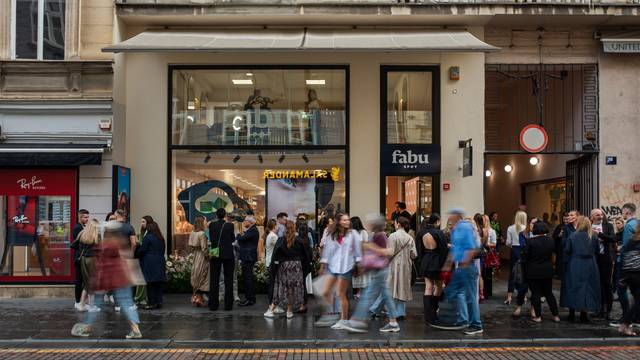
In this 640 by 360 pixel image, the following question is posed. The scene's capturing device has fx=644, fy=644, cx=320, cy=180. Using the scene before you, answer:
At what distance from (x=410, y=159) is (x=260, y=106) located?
3652 mm

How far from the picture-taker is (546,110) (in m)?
16.2

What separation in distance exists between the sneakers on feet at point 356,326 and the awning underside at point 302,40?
5274 mm

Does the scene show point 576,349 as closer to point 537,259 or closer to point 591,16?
point 537,259

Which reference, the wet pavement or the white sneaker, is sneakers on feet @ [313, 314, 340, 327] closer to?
the wet pavement

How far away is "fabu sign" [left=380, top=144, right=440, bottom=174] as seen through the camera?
14.6m

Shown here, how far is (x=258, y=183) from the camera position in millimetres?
14781

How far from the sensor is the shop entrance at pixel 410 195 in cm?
1467

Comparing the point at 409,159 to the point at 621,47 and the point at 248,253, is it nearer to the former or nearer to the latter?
the point at 248,253

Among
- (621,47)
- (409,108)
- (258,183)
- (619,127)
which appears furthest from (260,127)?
(621,47)

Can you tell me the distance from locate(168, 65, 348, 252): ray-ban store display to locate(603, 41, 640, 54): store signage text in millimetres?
5925

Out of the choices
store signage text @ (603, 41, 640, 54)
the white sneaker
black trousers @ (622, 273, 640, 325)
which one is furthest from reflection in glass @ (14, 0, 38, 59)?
store signage text @ (603, 41, 640, 54)

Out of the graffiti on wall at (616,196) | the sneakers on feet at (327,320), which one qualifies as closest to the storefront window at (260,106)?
the sneakers on feet at (327,320)

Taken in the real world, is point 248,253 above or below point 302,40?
below

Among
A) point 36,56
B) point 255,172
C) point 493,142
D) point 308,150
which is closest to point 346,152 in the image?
point 308,150
